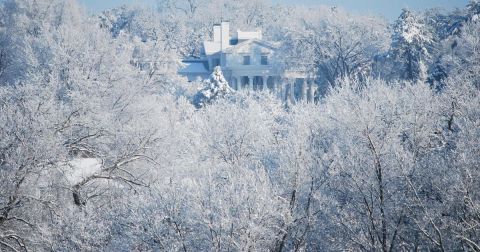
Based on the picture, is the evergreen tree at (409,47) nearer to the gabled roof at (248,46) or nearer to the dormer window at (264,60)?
the gabled roof at (248,46)

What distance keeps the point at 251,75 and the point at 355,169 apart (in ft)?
117

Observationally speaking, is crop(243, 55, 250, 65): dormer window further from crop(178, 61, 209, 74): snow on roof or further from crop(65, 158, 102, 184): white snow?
crop(65, 158, 102, 184): white snow

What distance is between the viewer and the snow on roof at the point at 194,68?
171 feet

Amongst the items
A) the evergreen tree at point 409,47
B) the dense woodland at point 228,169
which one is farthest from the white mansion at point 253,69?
the dense woodland at point 228,169

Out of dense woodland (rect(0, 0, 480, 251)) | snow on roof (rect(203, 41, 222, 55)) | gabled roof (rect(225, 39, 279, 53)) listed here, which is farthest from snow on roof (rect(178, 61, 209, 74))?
dense woodland (rect(0, 0, 480, 251))

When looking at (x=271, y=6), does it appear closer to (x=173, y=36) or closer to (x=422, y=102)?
(x=173, y=36)

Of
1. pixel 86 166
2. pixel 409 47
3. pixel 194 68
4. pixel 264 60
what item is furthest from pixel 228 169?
pixel 194 68

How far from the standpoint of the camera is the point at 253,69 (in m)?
49.9

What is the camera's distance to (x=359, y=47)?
42.8 m

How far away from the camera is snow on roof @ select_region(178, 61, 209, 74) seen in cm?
5202

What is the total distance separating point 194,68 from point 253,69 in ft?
24.9

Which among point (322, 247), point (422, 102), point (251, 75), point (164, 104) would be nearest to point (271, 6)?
point (251, 75)

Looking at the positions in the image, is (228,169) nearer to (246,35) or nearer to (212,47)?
(246,35)

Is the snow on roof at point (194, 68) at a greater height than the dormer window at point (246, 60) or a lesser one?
lesser
